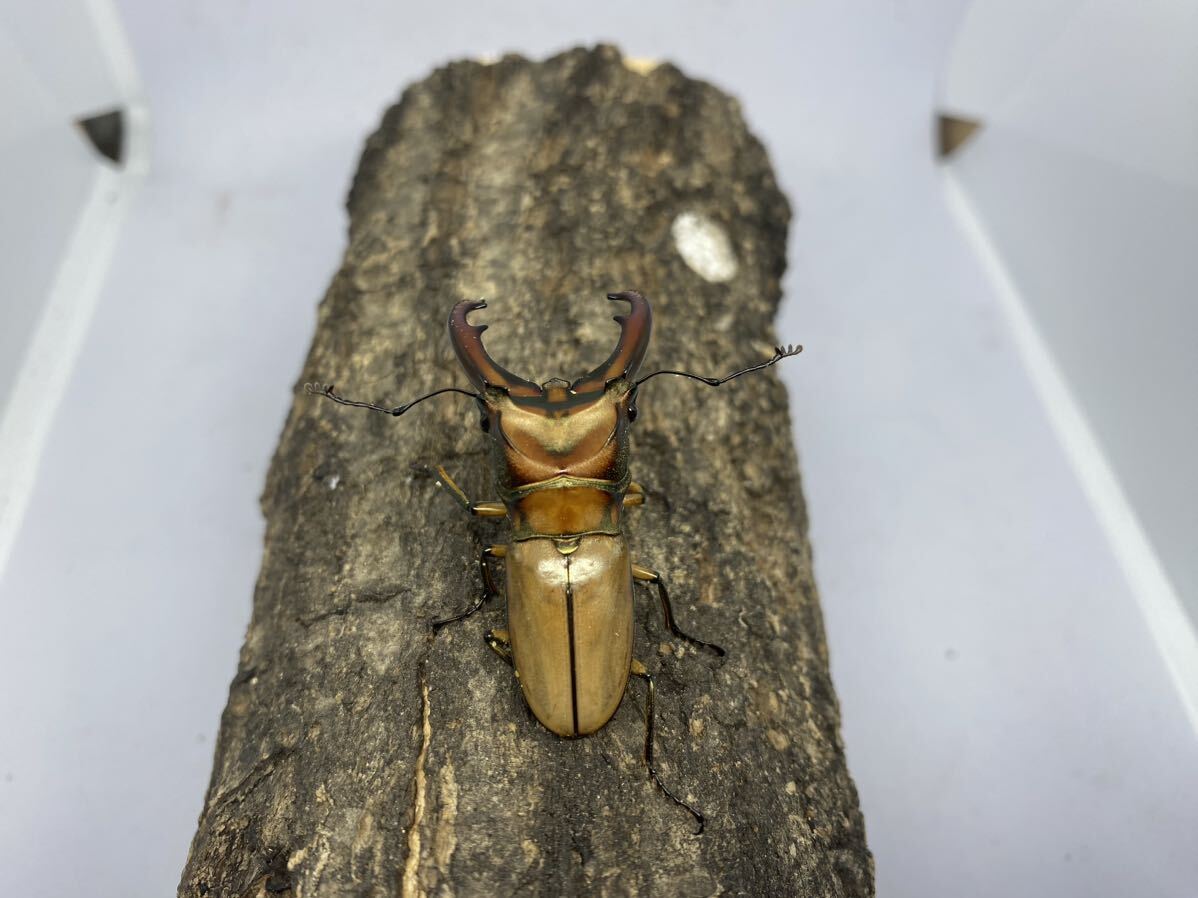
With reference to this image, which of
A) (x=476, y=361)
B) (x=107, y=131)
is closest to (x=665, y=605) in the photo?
(x=476, y=361)

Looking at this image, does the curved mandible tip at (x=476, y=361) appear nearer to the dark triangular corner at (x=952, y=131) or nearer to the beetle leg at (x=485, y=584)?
the beetle leg at (x=485, y=584)

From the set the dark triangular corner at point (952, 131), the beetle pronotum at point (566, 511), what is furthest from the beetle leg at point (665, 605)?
the dark triangular corner at point (952, 131)

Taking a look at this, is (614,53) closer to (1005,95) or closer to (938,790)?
(1005,95)

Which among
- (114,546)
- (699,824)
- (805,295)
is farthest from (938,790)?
(114,546)

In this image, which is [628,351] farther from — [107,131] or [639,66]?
[107,131]

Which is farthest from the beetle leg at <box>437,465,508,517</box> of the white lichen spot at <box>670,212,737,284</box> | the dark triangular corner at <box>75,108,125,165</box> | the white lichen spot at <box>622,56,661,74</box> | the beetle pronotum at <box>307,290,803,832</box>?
the dark triangular corner at <box>75,108,125,165</box>
